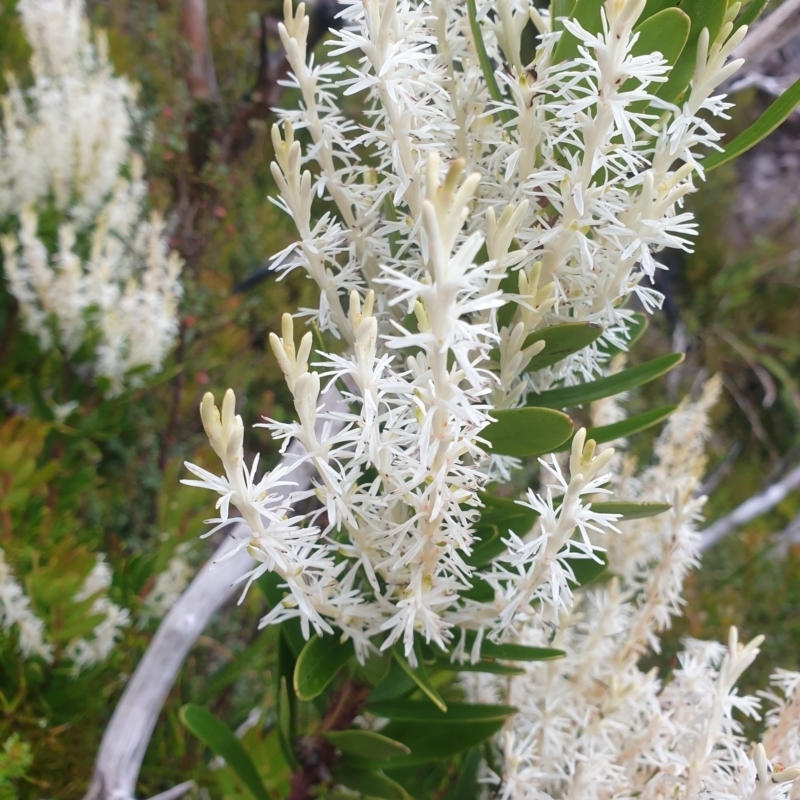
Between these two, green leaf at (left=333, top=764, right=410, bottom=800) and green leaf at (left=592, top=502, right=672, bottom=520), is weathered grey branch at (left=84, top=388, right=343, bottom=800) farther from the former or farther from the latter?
green leaf at (left=592, top=502, right=672, bottom=520)

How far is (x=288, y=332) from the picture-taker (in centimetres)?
33

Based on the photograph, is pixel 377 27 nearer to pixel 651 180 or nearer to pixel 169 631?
pixel 651 180

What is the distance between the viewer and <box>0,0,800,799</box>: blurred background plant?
820 millimetres

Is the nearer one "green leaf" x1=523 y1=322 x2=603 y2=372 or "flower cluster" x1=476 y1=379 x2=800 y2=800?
"green leaf" x1=523 y1=322 x2=603 y2=372

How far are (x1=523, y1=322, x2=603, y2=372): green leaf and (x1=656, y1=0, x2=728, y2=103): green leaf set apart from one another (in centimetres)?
16

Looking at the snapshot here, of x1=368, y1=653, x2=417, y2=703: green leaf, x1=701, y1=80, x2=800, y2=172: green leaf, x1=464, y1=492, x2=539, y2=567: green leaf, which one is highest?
x1=701, y1=80, x2=800, y2=172: green leaf

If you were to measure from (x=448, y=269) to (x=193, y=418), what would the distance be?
164 centimetres

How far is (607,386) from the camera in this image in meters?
0.46

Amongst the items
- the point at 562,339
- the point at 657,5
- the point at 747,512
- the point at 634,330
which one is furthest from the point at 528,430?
the point at 747,512

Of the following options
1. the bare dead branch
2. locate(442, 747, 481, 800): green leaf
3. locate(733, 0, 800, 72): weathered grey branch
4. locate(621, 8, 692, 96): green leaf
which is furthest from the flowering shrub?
the bare dead branch

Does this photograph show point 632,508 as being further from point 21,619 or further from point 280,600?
point 21,619

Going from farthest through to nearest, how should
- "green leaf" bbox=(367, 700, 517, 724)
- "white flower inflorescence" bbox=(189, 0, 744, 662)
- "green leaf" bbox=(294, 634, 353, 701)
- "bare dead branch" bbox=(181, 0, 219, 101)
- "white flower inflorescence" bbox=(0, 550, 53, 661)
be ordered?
1. "bare dead branch" bbox=(181, 0, 219, 101)
2. "white flower inflorescence" bbox=(0, 550, 53, 661)
3. "green leaf" bbox=(367, 700, 517, 724)
4. "green leaf" bbox=(294, 634, 353, 701)
5. "white flower inflorescence" bbox=(189, 0, 744, 662)

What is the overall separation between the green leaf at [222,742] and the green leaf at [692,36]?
0.62 meters

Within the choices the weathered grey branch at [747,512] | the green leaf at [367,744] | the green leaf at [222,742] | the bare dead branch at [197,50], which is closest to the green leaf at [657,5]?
the green leaf at [367,744]
